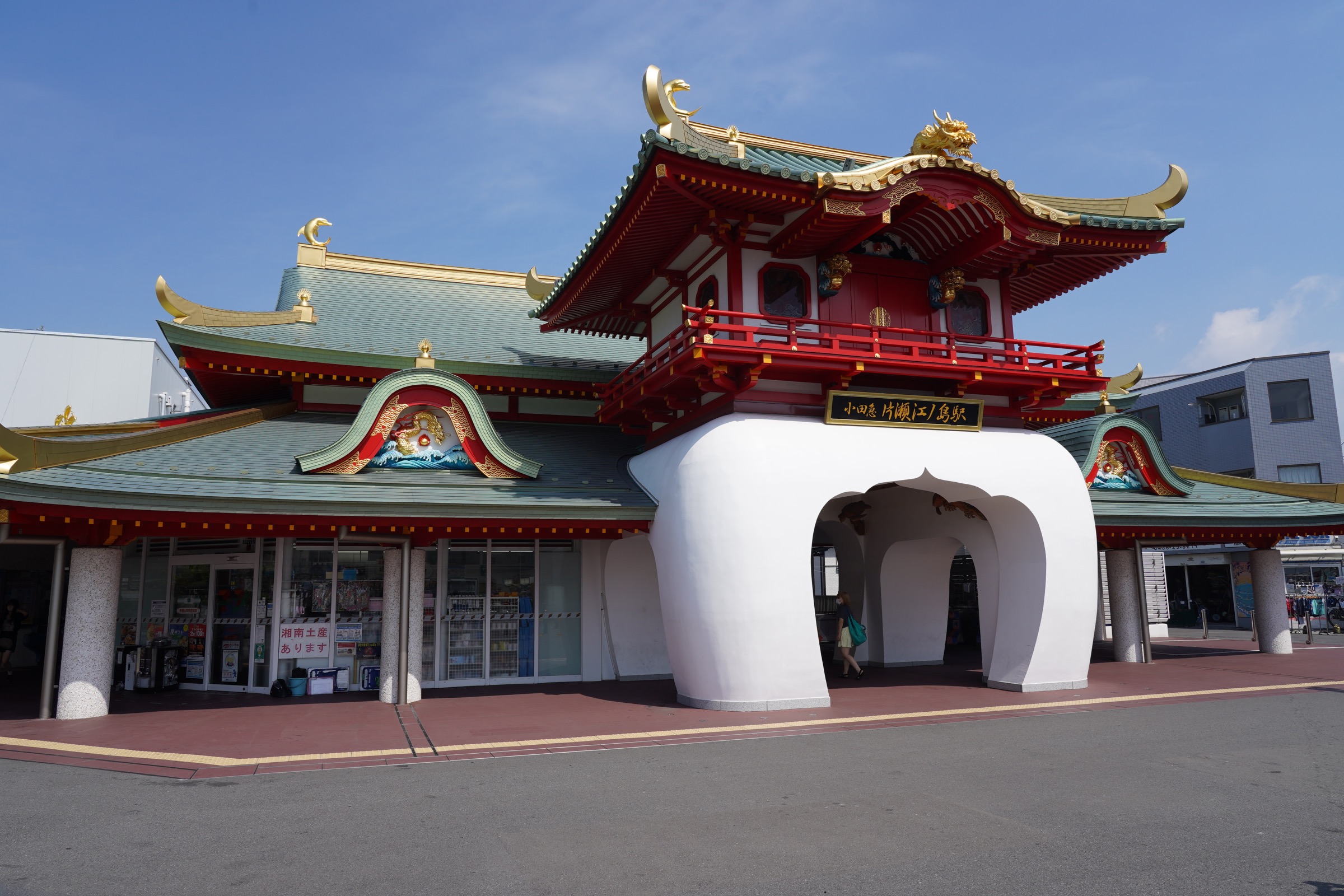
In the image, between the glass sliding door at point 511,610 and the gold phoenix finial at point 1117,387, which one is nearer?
the glass sliding door at point 511,610

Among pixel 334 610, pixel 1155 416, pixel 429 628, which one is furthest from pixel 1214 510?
pixel 1155 416

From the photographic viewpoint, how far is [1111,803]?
7.08 meters

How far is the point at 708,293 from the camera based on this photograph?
14.4 meters

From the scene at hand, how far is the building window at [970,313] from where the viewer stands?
1534cm

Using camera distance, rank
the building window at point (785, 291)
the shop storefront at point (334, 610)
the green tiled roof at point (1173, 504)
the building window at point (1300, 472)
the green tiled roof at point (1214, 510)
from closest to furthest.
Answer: the building window at point (785, 291) → the shop storefront at point (334, 610) → the green tiled roof at point (1214, 510) → the green tiled roof at point (1173, 504) → the building window at point (1300, 472)

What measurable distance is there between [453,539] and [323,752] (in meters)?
6.31

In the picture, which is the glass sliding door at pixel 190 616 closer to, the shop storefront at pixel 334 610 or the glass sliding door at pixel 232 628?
the shop storefront at pixel 334 610

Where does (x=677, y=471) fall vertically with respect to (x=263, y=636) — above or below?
above

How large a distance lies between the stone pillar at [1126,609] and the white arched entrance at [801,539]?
5231mm

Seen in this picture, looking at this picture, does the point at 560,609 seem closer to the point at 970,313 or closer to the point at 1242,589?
the point at 970,313

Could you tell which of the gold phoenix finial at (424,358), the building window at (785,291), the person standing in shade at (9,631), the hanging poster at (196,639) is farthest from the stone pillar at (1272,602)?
the person standing in shade at (9,631)

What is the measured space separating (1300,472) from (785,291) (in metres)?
31.5

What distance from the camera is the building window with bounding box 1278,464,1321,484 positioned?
111 feet

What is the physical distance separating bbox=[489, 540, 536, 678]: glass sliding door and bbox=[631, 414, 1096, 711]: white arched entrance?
10.5 ft
